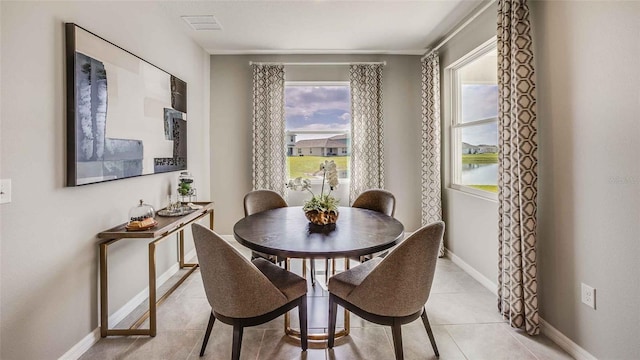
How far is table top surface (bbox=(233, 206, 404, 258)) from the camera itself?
1.54 meters

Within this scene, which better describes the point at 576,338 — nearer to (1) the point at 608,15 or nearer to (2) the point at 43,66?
(1) the point at 608,15

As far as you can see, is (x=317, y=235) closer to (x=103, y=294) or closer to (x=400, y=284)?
(x=400, y=284)

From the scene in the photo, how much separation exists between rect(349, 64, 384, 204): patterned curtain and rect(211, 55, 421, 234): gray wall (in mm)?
165

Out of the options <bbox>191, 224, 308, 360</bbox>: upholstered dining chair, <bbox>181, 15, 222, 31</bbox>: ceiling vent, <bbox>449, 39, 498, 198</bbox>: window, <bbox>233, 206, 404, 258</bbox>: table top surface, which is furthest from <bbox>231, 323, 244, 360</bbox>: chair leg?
<bbox>181, 15, 222, 31</bbox>: ceiling vent

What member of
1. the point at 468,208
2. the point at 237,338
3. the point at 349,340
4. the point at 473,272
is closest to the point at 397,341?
the point at 349,340

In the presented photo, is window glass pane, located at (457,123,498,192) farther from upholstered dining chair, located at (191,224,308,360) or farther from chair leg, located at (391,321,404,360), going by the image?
upholstered dining chair, located at (191,224,308,360)

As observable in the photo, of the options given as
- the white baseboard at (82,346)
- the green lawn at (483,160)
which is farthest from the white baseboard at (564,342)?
the white baseboard at (82,346)

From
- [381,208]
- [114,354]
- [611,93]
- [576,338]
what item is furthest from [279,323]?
[611,93]

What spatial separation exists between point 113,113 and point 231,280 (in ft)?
4.98

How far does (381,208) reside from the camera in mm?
2752

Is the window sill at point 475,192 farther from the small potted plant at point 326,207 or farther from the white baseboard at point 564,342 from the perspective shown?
the small potted plant at point 326,207

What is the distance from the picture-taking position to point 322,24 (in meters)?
3.15

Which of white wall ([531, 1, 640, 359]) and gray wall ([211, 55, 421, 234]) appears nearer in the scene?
white wall ([531, 1, 640, 359])

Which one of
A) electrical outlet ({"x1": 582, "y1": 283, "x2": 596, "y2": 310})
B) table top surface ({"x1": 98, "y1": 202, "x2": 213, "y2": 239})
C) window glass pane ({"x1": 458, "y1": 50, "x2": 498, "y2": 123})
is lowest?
electrical outlet ({"x1": 582, "y1": 283, "x2": 596, "y2": 310})
